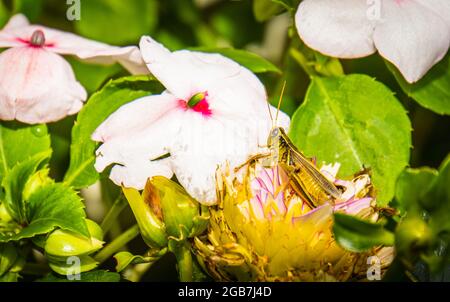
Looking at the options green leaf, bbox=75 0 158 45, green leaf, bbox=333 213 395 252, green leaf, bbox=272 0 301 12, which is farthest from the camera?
green leaf, bbox=75 0 158 45

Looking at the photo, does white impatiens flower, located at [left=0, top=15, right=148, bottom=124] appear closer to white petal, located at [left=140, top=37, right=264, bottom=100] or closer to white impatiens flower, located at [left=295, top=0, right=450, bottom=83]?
white petal, located at [left=140, top=37, right=264, bottom=100]

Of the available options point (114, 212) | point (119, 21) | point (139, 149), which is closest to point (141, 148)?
point (139, 149)

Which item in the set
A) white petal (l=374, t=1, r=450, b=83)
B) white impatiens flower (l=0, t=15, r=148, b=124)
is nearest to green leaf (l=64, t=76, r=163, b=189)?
white impatiens flower (l=0, t=15, r=148, b=124)

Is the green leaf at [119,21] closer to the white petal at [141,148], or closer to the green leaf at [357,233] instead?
the white petal at [141,148]

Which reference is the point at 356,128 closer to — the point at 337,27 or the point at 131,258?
the point at 337,27

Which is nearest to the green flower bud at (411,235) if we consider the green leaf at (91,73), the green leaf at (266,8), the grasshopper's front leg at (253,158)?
the grasshopper's front leg at (253,158)

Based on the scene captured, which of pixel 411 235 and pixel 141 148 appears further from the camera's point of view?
pixel 141 148
